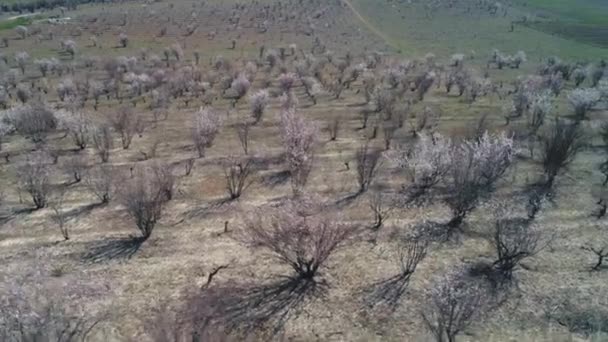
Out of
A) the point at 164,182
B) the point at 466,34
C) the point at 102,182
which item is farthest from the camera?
the point at 466,34

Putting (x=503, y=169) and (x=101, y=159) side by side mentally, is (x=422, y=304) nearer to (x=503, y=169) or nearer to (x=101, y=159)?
(x=503, y=169)

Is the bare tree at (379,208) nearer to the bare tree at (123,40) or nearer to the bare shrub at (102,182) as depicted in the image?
the bare shrub at (102,182)

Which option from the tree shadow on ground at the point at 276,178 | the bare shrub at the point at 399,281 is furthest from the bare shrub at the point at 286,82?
the bare shrub at the point at 399,281

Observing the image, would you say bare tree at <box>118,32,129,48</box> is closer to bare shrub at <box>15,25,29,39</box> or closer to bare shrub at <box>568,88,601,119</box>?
bare shrub at <box>15,25,29,39</box>

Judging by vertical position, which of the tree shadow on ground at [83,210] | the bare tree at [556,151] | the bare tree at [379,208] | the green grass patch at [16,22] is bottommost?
the tree shadow on ground at [83,210]

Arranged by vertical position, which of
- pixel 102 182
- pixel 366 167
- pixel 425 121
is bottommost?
pixel 102 182

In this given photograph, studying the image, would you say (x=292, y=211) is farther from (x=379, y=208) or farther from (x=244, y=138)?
(x=244, y=138)

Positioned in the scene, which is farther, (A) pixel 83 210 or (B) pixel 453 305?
(A) pixel 83 210

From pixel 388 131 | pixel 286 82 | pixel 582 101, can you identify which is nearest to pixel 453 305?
pixel 388 131
